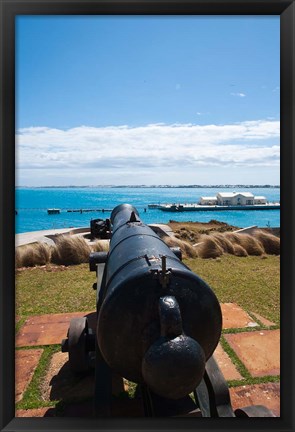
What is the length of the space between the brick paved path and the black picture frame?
1102 mm

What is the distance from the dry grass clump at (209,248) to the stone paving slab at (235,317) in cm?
450

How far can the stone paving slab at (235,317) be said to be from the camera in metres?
5.57

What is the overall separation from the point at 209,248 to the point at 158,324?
9139 mm

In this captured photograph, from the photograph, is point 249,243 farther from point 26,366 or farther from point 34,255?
point 26,366

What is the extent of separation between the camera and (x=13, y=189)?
1.91 metres

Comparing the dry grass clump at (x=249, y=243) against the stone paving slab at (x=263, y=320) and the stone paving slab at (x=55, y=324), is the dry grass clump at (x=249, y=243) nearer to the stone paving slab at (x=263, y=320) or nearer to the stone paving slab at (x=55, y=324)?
the stone paving slab at (x=55, y=324)

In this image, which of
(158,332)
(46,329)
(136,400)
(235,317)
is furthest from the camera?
(235,317)

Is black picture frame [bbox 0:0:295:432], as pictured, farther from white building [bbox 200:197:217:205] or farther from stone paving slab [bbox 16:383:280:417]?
white building [bbox 200:197:217:205]

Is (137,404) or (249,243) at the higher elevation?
(249,243)

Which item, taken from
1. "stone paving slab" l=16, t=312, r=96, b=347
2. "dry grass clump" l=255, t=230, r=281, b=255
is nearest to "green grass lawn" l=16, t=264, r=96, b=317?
"stone paving slab" l=16, t=312, r=96, b=347

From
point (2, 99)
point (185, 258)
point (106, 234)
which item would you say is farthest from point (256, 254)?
point (2, 99)

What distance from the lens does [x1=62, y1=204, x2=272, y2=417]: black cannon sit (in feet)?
6.68

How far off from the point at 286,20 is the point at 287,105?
0.47 metres

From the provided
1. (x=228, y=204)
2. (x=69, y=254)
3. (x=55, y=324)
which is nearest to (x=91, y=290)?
(x=55, y=324)
